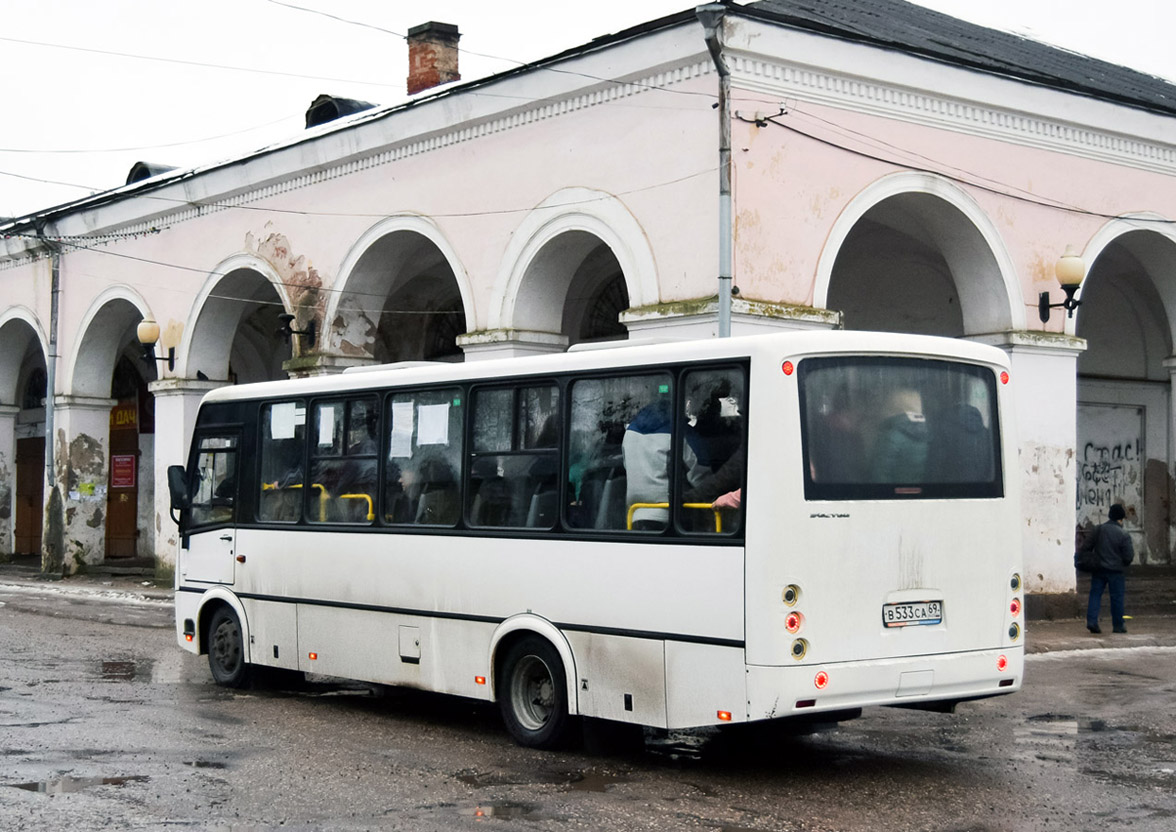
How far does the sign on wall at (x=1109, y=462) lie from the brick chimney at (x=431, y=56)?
11952 mm

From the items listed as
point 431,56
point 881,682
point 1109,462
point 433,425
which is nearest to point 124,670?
point 433,425

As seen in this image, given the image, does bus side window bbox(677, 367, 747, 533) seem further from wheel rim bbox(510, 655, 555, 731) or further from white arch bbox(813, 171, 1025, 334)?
white arch bbox(813, 171, 1025, 334)

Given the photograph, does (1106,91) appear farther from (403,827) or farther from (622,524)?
(403,827)

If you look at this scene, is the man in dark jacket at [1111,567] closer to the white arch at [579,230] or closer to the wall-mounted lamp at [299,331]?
the white arch at [579,230]

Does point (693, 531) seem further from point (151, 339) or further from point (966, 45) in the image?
point (151, 339)

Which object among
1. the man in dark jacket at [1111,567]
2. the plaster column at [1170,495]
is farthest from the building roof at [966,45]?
the man in dark jacket at [1111,567]

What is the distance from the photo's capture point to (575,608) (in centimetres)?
934

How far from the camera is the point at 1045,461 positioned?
17.9m

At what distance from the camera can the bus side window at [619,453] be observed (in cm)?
893

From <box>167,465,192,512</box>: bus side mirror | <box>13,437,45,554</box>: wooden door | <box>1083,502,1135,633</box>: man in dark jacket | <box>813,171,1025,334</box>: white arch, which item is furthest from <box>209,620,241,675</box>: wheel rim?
<box>13,437,45,554</box>: wooden door

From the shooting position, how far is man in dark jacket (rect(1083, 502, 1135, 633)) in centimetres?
1680

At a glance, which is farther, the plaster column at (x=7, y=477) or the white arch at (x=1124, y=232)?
the plaster column at (x=7, y=477)

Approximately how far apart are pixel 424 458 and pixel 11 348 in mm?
21989

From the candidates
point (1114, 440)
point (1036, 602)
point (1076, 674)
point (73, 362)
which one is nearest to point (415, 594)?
point (1076, 674)
